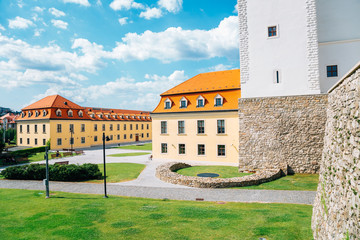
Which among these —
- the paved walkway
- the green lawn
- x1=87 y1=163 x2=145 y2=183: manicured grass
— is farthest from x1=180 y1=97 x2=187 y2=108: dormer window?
the paved walkway

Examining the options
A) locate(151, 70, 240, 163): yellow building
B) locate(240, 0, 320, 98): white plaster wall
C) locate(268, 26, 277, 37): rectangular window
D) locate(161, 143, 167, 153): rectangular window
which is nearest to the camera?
locate(240, 0, 320, 98): white plaster wall

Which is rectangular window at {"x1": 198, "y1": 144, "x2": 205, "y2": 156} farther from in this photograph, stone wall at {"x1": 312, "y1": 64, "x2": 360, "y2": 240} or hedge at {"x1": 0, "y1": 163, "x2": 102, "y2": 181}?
stone wall at {"x1": 312, "y1": 64, "x2": 360, "y2": 240}

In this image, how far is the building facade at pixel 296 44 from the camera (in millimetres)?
18750

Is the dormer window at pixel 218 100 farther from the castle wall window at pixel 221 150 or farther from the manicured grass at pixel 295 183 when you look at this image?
the manicured grass at pixel 295 183

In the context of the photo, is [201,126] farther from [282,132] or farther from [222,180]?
[222,180]

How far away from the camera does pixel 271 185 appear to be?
1619 centimetres

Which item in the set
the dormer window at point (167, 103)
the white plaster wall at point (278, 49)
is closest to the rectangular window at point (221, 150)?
the white plaster wall at point (278, 49)

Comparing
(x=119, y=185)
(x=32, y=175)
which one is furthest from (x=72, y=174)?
(x=119, y=185)

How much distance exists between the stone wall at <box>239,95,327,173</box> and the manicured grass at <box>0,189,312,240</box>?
8.37 m

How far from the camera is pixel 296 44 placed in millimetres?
19156

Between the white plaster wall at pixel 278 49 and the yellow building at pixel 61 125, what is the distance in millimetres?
34663

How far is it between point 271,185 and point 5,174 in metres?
22.1

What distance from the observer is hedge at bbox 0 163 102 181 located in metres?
18.6

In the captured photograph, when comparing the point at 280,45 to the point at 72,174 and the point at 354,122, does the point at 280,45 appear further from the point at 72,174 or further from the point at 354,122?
the point at 72,174
